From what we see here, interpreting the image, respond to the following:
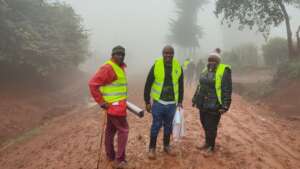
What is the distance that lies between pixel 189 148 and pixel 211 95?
1.36 meters

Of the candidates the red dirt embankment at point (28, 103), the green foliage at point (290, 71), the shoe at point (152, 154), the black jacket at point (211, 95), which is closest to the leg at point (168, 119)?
the shoe at point (152, 154)

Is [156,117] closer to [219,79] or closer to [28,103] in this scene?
[219,79]

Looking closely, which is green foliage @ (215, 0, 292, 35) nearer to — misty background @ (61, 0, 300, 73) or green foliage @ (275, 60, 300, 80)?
green foliage @ (275, 60, 300, 80)

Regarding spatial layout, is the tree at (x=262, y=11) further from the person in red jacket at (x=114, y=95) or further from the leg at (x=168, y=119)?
the person in red jacket at (x=114, y=95)

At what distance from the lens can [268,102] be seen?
1250 centimetres

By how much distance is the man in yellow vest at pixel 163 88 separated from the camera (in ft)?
17.6

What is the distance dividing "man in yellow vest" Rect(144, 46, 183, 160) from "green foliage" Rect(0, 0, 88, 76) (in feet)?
38.9

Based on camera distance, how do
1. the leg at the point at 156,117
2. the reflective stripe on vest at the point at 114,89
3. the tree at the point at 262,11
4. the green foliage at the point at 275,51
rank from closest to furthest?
the reflective stripe on vest at the point at 114,89, the leg at the point at 156,117, the tree at the point at 262,11, the green foliage at the point at 275,51

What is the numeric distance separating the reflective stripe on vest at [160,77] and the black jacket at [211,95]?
530 millimetres

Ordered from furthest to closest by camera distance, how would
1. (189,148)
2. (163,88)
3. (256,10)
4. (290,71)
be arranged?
(256,10) < (290,71) < (189,148) < (163,88)

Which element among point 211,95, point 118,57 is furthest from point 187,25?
point 118,57

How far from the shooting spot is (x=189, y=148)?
625cm

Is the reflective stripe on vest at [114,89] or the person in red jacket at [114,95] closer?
the person in red jacket at [114,95]

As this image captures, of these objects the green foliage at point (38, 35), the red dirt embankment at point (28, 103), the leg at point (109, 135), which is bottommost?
the red dirt embankment at point (28, 103)
